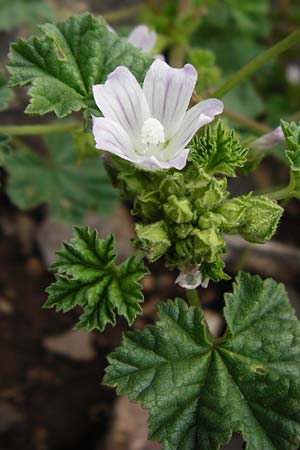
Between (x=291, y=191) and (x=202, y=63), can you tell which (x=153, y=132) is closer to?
(x=291, y=191)

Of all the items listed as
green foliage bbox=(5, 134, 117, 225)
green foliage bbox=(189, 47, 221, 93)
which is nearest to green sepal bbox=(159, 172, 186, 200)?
green foliage bbox=(189, 47, 221, 93)

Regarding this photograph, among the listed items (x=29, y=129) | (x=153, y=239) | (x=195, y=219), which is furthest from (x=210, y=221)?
(x=29, y=129)

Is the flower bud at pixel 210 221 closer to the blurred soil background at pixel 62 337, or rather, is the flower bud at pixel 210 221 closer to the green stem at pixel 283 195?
the green stem at pixel 283 195

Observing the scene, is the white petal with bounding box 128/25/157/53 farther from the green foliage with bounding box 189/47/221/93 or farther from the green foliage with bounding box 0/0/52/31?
the green foliage with bounding box 0/0/52/31

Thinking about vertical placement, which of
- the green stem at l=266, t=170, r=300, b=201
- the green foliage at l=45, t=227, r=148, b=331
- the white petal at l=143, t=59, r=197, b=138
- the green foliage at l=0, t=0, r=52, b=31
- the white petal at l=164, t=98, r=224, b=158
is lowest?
the green foliage at l=45, t=227, r=148, b=331

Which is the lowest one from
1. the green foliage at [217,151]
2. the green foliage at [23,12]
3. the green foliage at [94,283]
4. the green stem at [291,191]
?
the green foliage at [94,283]

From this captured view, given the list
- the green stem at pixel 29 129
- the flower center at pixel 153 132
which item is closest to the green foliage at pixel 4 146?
the green stem at pixel 29 129
